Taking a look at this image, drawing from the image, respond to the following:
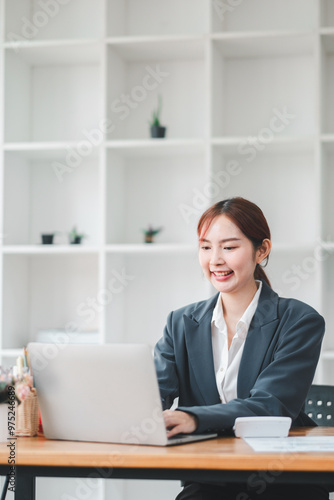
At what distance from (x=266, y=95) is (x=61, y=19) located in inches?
47.7

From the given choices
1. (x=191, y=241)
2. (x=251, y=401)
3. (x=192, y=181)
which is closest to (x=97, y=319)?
(x=191, y=241)

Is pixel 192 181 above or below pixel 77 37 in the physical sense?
below

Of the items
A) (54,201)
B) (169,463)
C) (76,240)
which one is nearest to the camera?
(169,463)

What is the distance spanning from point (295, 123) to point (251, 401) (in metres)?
2.14

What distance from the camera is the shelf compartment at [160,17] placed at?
387 centimetres

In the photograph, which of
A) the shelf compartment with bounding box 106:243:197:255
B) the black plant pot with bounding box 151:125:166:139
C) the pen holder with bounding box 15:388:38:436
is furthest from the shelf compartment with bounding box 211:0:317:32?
the pen holder with bounding box 15:388:38:436

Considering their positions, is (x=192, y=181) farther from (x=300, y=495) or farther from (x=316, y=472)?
(x=316, y=472)

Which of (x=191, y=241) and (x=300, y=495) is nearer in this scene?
(x=300, y=495)

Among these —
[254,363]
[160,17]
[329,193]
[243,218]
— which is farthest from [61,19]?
[254,363]

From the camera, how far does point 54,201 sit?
158 inches

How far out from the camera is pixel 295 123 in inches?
148

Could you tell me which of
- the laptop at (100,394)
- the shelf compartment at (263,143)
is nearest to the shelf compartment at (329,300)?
the shelf compartment at (263,143)

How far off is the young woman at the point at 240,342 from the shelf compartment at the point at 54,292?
1.59m

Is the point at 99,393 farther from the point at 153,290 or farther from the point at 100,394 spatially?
the point at 153,290
